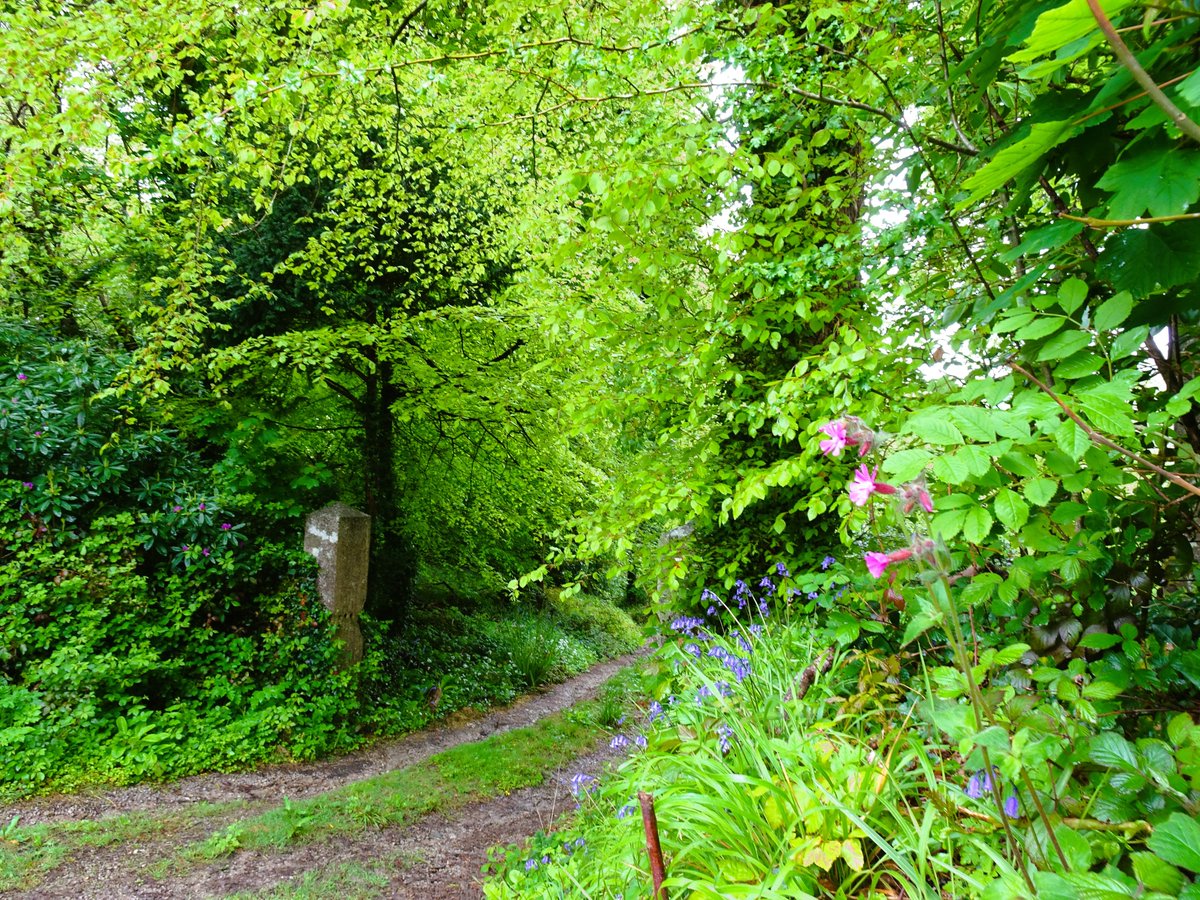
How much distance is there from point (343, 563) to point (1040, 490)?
22.0 feet

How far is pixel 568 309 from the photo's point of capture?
367cm

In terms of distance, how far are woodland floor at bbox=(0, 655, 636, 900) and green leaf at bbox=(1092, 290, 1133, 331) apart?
443cm

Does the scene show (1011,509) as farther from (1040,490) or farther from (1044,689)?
(1044,689)

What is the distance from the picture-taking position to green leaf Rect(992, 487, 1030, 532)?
1.11 m

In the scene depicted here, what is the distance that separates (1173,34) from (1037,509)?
1.06 m

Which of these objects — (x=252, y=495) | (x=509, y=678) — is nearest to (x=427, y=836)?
(x=252, y=495)

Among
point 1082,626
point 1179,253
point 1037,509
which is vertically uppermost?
point 1179,253

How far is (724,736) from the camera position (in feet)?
6.76

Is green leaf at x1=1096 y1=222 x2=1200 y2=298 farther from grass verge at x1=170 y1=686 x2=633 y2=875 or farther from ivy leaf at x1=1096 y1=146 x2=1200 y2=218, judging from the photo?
grass verge at x1=170 y1=686 x2=633 y2=875

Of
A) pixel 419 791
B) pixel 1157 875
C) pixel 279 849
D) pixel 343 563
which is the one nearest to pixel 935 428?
pixel 1157 875

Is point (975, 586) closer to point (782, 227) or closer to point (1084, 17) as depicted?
point (1084, 17)

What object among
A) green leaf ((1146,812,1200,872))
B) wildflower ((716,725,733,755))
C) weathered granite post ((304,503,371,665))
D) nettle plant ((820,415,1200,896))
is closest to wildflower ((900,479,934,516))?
nettle plant ((820,415,1200,896))

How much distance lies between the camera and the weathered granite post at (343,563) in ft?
21.6

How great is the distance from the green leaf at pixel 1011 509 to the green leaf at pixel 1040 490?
0.02 meters
